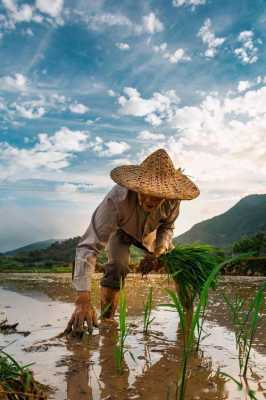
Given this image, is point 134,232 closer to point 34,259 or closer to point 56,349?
point 56,349

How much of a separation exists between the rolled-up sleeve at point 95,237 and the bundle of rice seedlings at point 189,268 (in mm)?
529

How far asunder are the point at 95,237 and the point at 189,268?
2.44 feet

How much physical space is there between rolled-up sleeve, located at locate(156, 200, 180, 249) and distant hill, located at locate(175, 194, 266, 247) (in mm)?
42315

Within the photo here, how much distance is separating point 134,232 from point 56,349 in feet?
4.01

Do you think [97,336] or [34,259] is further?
[34,259]

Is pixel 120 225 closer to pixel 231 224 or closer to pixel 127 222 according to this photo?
pixel 127 222

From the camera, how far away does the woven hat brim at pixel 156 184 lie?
290 centimetres

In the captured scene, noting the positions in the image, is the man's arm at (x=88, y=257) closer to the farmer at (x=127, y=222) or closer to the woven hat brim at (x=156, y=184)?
the farmer at (x=127, y=222)

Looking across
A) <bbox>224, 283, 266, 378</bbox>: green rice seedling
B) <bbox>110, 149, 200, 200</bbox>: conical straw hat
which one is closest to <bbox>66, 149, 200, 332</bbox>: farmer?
<bbox>110, 149, 200, 200</bbox>: conical straw hat

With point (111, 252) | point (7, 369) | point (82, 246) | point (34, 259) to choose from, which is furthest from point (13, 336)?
point (34, 259)

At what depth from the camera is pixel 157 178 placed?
10.1 ft

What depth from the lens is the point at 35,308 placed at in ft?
13.9

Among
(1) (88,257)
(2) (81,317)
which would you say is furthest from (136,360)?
(1) (88,257)

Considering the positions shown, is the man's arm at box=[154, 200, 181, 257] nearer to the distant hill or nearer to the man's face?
the man's face
